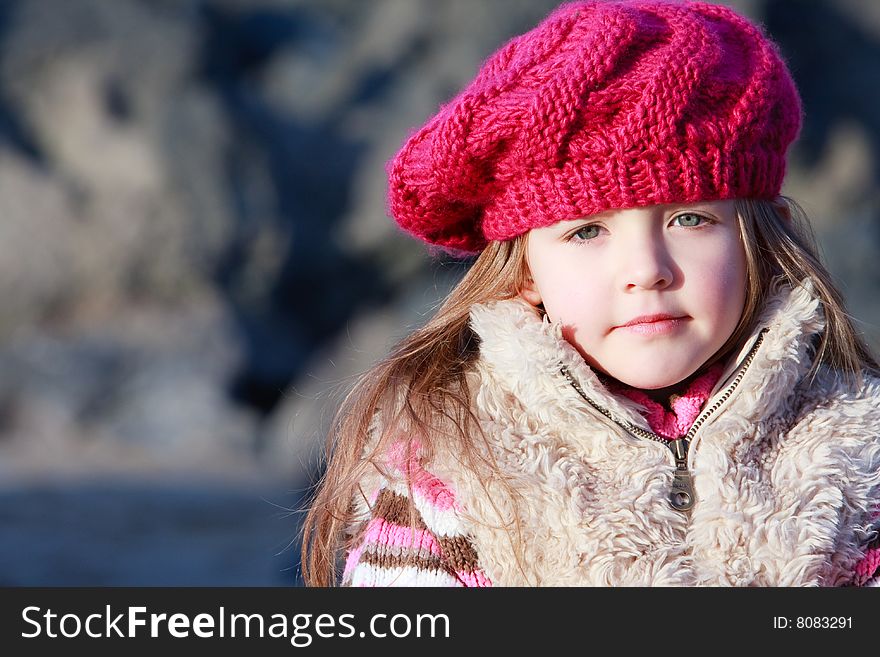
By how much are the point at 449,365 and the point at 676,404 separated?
0.31m

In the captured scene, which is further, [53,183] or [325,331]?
[325,331]

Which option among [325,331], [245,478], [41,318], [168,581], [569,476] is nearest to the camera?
[569,476]

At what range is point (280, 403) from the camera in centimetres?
632

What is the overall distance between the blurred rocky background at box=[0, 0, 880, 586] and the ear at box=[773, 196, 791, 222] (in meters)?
3.60

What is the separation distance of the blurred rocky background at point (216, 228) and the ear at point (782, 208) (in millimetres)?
3602

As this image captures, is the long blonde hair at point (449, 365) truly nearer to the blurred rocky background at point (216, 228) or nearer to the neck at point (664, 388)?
the neck at point (664, 388)

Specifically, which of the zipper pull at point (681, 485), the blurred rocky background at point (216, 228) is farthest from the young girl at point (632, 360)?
the blurred rocky background at point (216, 228)

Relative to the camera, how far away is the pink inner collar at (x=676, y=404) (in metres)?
1.40

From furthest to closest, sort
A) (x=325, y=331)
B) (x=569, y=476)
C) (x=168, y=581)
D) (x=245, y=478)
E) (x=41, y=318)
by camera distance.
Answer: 1. (x=325, y=331)
2. (x=41, y=318)
3. (x=245, y=478)
4. (x=168, y=581)
5. (x=569, y=476)

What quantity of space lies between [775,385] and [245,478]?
443 cm

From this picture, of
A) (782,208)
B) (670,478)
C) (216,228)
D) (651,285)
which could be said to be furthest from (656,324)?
(216,228)

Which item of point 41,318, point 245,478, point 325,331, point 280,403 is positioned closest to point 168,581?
point 245,478
